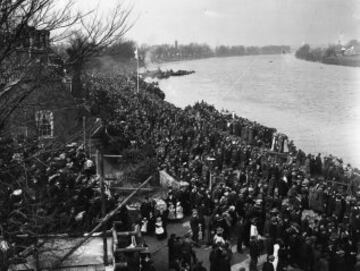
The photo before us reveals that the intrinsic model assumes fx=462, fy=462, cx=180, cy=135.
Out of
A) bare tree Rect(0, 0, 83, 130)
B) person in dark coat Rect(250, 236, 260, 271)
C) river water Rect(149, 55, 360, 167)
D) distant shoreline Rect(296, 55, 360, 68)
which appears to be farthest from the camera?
distant shoreline Rect(296, 55, 360, 68)

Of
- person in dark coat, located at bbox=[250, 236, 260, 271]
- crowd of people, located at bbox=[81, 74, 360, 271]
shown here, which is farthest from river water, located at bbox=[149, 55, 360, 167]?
→ person in dark coat, located at bbox=[250, 236, 260, 271]

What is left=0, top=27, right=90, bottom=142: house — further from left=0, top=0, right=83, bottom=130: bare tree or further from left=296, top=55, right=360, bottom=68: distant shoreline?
left=296, top=55, right=360, bottom=68: distant shoreline

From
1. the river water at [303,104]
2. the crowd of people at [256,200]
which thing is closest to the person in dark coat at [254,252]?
Answer: the crowd of people at [256,200]

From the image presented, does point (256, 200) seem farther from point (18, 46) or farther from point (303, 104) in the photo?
point (303, 104)

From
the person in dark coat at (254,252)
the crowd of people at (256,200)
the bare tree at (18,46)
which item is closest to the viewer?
the bare tree at (18,46)

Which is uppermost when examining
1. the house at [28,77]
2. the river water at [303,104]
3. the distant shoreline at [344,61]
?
the distant shoreline at [344,61]

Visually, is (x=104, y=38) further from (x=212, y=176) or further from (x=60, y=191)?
(x=212, y=176)

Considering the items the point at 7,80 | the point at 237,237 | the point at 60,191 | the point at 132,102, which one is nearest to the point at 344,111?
the point at 132,102

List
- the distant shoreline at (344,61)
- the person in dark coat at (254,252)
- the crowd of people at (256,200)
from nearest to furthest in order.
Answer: the person in dark coat at (254,252) → the crowd of people at (256,200) → the distant shoreline at (344,61)

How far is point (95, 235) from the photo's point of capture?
9953 mm

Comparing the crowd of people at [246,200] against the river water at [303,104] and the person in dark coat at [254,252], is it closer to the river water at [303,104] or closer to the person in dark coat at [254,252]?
the person in dark coat at [254,252]

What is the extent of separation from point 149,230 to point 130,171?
17.6 feet

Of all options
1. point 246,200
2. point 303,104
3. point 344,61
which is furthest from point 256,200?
point 344,61

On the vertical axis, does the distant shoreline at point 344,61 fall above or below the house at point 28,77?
above
